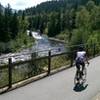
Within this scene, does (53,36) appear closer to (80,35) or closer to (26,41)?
(26,41)

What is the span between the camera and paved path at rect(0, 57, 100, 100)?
10573 mm

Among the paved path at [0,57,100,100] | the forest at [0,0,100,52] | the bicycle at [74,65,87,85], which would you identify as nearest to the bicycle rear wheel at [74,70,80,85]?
the bicycle at [74,65,87,85]

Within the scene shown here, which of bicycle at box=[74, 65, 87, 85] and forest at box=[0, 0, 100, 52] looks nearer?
bicycle at box=[74, 65, 87, 85]

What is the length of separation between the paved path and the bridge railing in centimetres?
58

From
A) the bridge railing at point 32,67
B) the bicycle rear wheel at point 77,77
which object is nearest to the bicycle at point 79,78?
the bicycle rear wheel at point 77,77

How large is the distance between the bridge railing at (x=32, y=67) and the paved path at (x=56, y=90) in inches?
22.9

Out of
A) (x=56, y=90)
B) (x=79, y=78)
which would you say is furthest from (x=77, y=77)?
(x=56, y=90)

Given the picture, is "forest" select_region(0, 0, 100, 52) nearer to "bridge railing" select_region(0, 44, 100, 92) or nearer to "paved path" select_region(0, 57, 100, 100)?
"bridge railing" select_region(0, 44, 100, 92)

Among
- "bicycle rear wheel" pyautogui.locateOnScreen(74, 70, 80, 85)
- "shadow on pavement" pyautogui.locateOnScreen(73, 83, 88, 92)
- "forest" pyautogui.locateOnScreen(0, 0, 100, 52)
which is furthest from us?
"forest" pyautogui.locateOnScreen(0, 0, 100, 52)

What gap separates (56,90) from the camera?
1159cm

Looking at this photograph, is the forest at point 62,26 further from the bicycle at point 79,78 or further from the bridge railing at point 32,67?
the bicycle at point 79,78

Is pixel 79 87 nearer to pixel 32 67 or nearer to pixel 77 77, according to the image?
pixel 77 77

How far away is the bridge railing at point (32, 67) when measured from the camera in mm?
11594

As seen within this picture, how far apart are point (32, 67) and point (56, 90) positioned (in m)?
2.72
